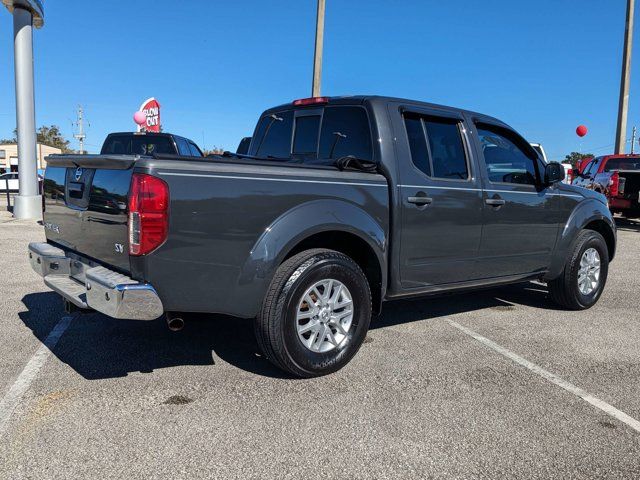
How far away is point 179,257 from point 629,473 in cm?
255

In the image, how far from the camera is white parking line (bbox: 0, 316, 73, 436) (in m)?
3.12

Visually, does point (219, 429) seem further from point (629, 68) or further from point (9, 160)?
point (9, 160)

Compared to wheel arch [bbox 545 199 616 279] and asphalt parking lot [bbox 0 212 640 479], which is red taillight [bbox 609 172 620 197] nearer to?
wheel arch [bbox 545 199 616 279]

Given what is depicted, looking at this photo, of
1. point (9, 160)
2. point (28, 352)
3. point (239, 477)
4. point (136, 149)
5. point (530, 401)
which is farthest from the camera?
point (9, 160)

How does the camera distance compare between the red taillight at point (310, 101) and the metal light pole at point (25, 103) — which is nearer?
the red taillight at point (310, 101)

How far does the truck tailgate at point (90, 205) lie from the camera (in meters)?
3.21

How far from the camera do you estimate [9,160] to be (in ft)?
217

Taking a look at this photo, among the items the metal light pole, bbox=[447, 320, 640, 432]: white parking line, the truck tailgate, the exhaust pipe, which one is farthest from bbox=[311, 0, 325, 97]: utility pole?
the exhaust pipe

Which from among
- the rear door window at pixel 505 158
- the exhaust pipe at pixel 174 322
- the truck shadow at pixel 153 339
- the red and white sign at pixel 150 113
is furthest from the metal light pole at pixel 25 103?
the rear door window at pixel 505 158

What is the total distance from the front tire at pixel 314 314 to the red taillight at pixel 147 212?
80 cm

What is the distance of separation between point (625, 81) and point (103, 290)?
69.7ft

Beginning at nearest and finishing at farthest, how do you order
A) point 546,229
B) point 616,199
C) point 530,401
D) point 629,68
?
point 530,401
point 546,229
point 616,199
point 629,68

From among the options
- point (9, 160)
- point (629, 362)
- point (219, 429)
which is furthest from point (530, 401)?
point (9, 160)

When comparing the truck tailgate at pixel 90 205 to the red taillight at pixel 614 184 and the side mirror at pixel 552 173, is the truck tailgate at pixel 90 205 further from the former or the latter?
the red taillight at pixel 614 184
